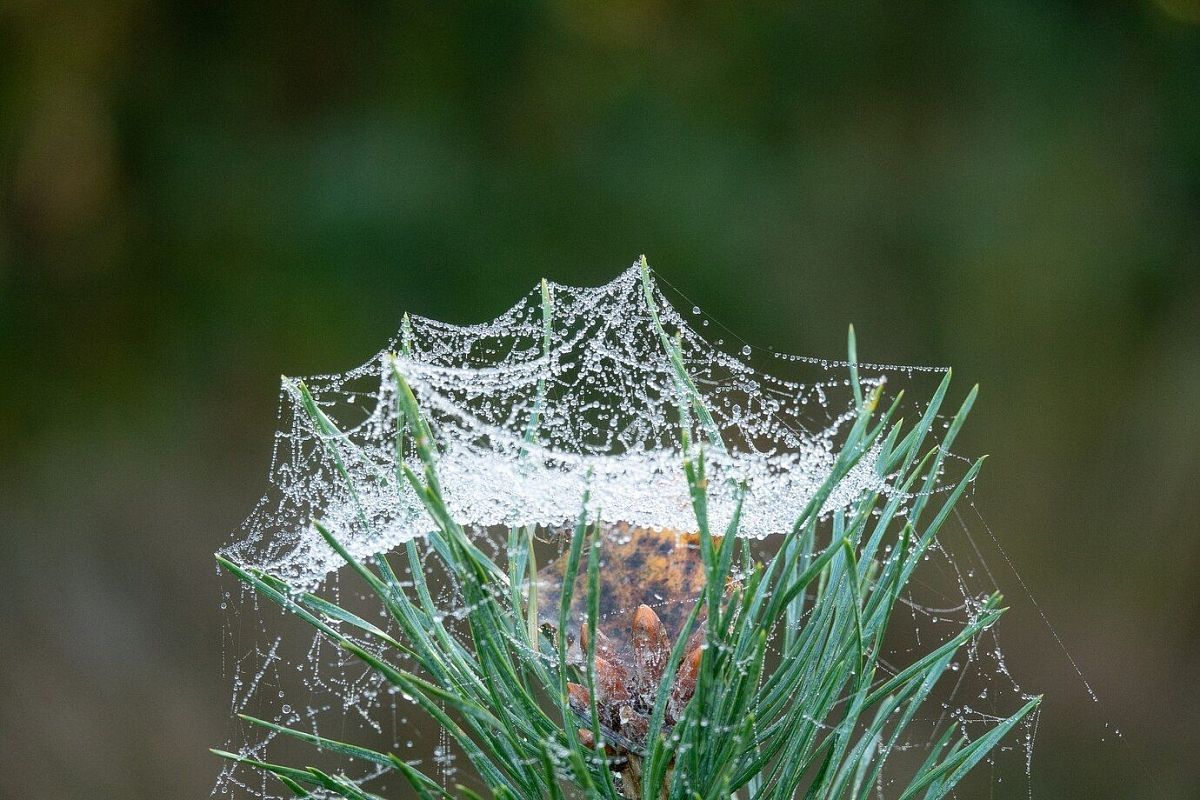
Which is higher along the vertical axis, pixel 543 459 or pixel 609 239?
pixel 609 239

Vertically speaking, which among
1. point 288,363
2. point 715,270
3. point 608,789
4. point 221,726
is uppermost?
point 715,270

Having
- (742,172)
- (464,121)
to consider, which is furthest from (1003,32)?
(464,121)

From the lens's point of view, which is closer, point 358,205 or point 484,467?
point 484,467

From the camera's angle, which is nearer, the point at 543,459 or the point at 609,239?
the point at 543,459

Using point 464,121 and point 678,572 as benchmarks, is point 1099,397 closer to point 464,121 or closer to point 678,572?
point 464,121

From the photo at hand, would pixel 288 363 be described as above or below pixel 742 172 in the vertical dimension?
below

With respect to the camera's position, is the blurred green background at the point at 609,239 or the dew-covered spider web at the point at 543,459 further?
the blurred green background at the point at 609,239

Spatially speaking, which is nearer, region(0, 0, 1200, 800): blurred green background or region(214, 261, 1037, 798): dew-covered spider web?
region(214, 261, 1037, 798): dew-covered spider web
